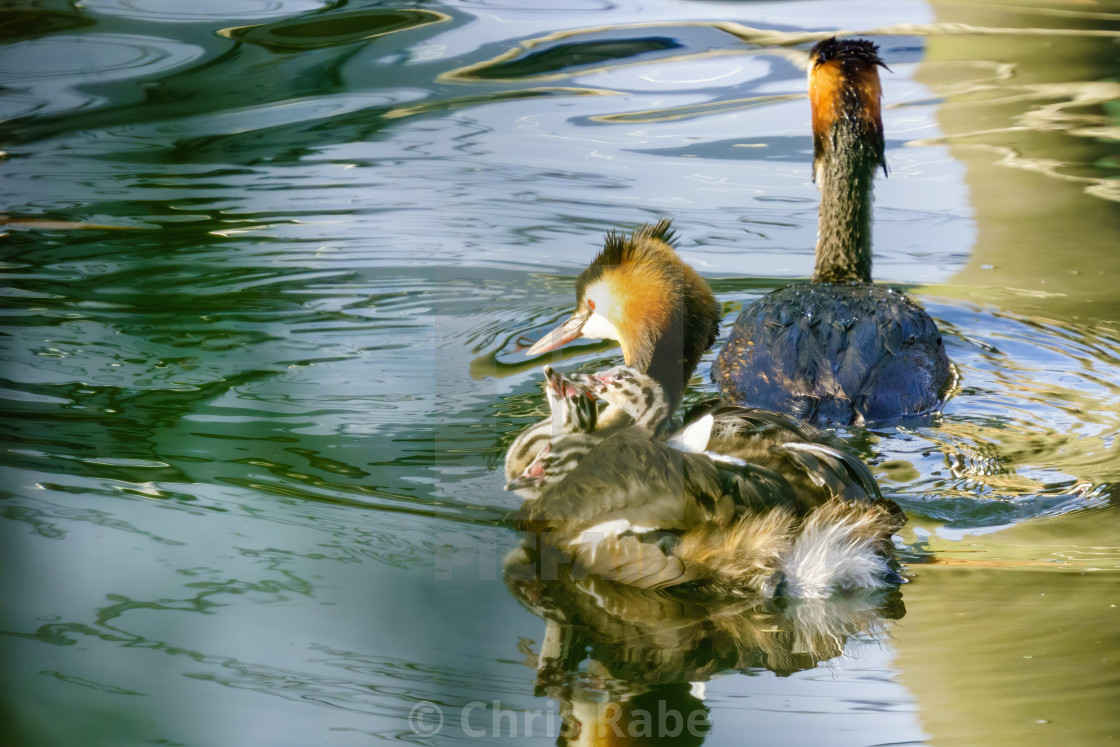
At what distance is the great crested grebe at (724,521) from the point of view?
112 inches

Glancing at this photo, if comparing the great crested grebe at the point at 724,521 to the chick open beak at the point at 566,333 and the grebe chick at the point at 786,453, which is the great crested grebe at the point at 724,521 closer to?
the grebe chick at the point at 786,453

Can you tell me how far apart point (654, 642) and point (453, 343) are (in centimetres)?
245

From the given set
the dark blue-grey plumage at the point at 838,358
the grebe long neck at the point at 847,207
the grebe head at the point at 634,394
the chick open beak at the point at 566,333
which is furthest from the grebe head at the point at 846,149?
the grebe head at the point at 634,394

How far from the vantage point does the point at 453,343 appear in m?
4.98

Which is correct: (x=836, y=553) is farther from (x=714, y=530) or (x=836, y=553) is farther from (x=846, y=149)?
(x=846, y=149)

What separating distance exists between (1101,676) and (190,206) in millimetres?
5137

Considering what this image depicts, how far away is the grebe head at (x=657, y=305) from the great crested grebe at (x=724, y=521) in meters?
0.84

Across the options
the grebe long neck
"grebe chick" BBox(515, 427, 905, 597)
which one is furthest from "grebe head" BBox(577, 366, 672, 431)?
the grebe long neck

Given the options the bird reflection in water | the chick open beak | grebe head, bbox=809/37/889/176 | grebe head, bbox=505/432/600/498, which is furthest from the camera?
grebe head, bbox=809/37/889/176

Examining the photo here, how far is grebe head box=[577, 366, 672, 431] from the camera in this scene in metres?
3.52

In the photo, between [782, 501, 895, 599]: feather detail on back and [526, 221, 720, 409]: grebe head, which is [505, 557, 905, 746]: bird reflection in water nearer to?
[782, 501, 895, 599]: feather detail on back

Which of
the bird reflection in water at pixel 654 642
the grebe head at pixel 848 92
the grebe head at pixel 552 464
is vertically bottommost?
the bird reflection in water at pixel 654 642

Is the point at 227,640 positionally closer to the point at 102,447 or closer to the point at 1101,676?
the point at 102,447

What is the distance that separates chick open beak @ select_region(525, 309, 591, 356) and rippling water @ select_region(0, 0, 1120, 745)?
0.67 ft
